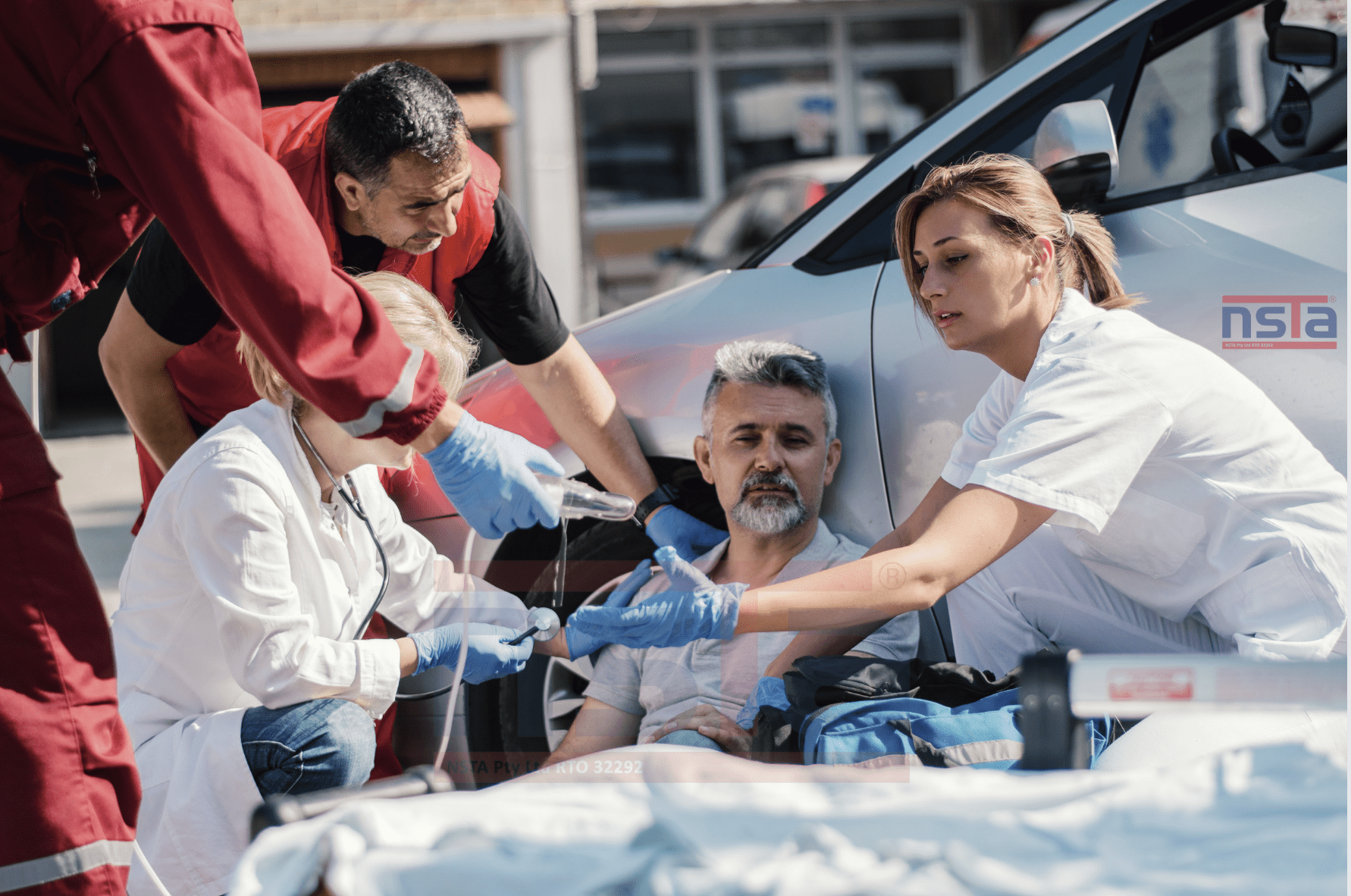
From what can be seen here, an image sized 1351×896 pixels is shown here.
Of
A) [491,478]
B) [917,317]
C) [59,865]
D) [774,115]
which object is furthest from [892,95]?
[59,865]

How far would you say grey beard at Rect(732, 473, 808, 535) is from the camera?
2.57 meters

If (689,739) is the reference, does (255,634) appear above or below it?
above

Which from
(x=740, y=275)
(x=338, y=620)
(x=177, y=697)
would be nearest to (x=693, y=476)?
(x=740, y=275)

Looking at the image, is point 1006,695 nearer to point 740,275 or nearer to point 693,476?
point 693,476

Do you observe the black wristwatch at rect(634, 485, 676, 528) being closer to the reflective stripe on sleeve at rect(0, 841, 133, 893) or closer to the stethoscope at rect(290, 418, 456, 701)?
the stethoscope at rect(290, 418, 456, 701)

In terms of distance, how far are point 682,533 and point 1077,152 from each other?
1.12m

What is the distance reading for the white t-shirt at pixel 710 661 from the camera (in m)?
2.45

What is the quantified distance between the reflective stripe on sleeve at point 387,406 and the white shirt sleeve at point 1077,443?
951 millimetres

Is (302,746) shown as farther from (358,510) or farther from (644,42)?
(644,42)

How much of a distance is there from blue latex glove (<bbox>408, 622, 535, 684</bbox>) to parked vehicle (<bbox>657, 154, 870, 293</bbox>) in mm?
7105

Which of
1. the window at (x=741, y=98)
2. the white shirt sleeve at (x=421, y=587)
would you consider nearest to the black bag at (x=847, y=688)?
the white shirt sleeve at (x=421, y=587)

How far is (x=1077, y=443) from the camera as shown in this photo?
2020 mm

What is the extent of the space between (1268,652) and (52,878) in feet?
6.13

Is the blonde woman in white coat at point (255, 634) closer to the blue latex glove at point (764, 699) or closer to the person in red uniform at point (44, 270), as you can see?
the person in red uniform at point (44, 270)
